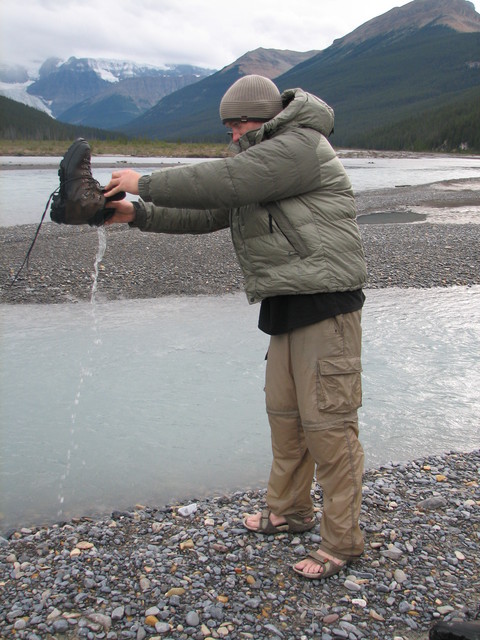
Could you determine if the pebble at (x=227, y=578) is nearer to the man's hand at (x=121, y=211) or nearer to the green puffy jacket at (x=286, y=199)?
the green puffy jacket at (x=286, y=199)

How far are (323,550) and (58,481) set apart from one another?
2109 millimetres

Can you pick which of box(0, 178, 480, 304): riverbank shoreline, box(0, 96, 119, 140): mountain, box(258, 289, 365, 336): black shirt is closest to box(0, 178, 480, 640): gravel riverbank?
box(258, 289, 365, 336): black shirt

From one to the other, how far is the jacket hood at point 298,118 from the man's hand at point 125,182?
54cm

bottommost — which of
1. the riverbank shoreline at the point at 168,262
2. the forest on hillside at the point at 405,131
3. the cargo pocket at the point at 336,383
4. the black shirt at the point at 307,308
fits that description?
the riverbank shoreline at the point at 168,262

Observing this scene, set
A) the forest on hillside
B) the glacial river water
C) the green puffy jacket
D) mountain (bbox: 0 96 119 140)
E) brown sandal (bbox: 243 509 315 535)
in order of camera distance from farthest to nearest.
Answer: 1. mountain (bbox: 0 96 119 140)
2. the forest on hillside
3. the glacial river water
4. brown sandal (bbox: 243 509 315 535)
5. the green puffy jacket

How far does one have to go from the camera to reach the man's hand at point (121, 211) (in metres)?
3.35

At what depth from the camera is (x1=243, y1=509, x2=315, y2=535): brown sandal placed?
358 centimetres

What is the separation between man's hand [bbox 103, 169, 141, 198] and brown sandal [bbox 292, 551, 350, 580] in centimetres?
200

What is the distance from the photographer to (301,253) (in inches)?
116

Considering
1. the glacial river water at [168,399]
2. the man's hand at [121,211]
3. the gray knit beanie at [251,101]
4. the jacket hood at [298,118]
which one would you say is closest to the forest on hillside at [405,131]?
the glacial river water at [168,399]

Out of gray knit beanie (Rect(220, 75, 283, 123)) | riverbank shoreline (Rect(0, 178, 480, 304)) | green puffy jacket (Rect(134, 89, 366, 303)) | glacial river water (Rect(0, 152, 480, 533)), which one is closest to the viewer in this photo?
green puffy jacket (Rect(134, 89, 366, 303))

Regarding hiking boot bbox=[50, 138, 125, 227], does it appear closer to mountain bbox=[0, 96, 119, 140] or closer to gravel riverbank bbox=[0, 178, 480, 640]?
gravel riverbank bbox=[0, 178, 480, 640]

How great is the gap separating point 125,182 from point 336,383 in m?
1.38

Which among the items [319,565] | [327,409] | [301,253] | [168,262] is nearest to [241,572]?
[319,565]
